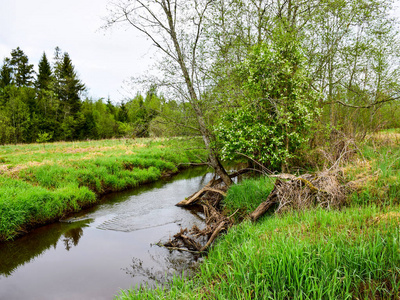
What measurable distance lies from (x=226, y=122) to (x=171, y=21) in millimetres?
5007

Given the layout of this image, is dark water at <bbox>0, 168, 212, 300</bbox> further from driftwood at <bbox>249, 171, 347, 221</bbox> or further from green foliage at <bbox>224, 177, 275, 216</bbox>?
driftwood at <bbox>249, 171, 347, 221</bbox>

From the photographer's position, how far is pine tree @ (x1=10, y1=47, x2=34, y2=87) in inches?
2106

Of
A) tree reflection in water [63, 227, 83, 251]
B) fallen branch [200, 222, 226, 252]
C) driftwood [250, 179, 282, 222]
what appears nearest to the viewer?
fallen branch [200, 222, 226, 252]

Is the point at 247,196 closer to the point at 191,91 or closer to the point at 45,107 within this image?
the point at 191,91

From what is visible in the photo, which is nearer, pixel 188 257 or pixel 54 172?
pixel 188 257

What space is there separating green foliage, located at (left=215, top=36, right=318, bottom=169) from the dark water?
11.5ft

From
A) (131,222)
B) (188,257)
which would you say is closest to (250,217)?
(188,257)

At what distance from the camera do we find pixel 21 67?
53750mm

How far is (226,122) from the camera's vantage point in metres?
10.4

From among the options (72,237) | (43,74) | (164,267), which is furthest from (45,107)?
(164,267)

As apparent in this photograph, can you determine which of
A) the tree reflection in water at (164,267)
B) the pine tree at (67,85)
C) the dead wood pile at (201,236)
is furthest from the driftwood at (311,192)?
the pine tree at (67,85)

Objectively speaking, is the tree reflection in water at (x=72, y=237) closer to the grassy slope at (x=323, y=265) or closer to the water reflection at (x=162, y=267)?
the water reflection at (x=162, y=267)

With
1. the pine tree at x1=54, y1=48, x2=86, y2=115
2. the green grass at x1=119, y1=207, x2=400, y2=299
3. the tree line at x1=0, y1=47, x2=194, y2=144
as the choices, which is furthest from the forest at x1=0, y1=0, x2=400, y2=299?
the pine tree at x1=54, y1=48, x2=86, y2=115

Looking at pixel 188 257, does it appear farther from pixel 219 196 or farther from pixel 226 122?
pixel 226 122
